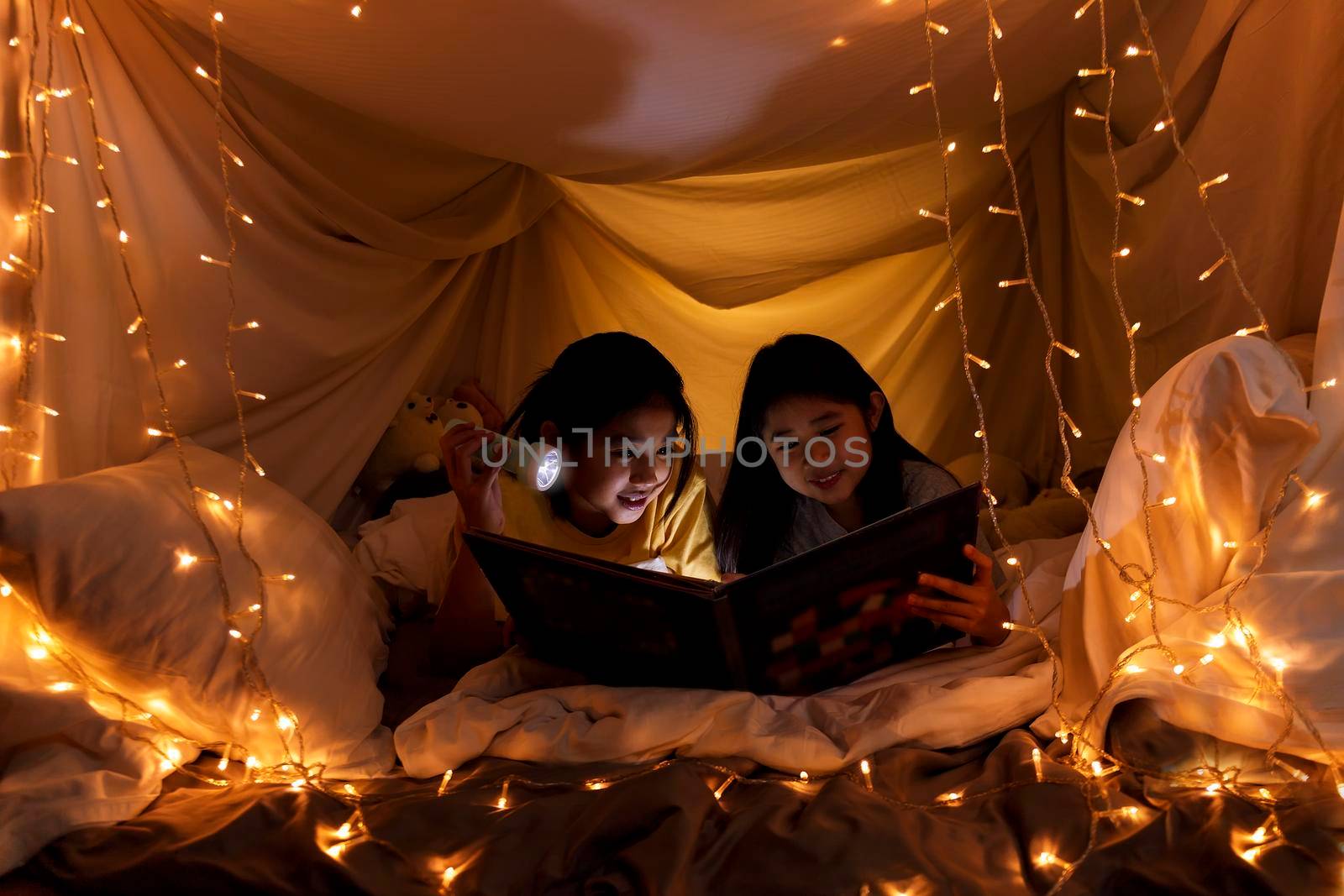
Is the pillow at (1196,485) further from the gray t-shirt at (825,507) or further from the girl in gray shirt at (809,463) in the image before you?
the gray t-shirt at (825,507)

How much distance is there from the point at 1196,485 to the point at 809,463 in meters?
0.50

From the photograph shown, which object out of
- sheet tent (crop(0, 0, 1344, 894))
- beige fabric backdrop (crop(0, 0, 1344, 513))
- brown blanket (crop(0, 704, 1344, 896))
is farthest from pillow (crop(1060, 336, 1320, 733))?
beige fabric backdrop (crop(0, 0, 1344, 513))

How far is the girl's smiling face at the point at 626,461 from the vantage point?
4.50 ft

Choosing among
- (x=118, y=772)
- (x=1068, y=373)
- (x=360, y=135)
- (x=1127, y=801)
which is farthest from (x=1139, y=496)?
(x=360, y=135)

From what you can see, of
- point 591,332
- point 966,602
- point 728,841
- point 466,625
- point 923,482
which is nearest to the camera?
point 728,841

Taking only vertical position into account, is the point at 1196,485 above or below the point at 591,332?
below

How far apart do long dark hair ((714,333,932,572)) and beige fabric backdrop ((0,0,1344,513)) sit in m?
→ 0.34

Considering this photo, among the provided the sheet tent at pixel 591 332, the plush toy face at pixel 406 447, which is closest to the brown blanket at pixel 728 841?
the sheet tent at pixel 591 332

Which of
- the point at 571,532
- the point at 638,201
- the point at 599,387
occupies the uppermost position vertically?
the point at 638,201

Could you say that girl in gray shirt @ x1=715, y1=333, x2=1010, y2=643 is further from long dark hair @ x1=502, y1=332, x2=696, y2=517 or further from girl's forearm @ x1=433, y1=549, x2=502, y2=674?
girl's forearm @ x1=433, y1=549, x2=502, y2=674

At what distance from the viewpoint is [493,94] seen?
54.6 inches

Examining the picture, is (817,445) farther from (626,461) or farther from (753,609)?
(753,609)

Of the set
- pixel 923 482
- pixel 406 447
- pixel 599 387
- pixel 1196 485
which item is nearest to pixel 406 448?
pixel 406 447

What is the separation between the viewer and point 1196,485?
42.7 inches
